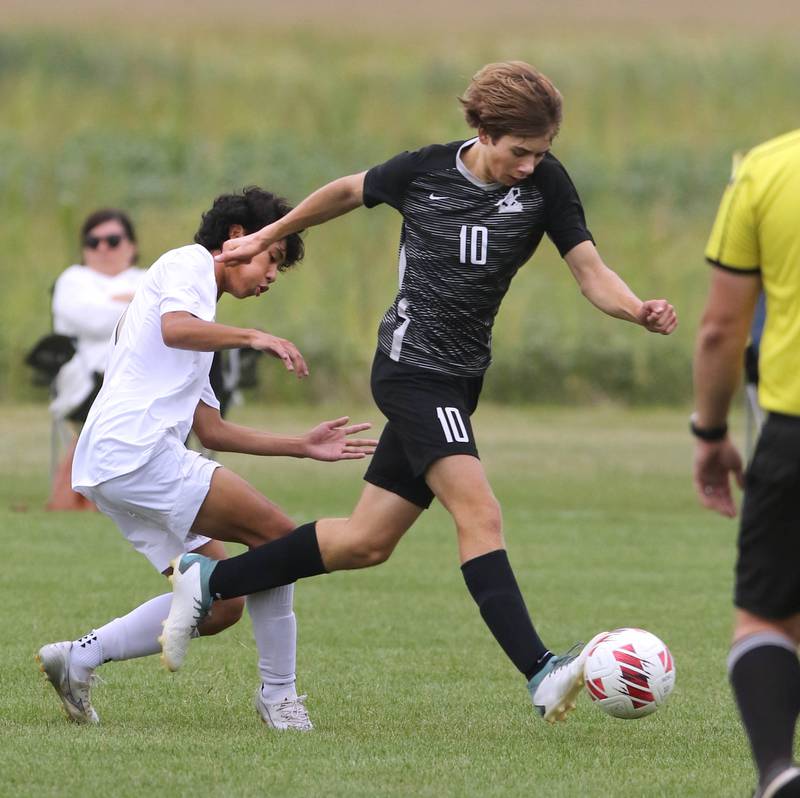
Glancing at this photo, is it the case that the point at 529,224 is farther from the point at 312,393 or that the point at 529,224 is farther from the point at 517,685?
the point at 312,393

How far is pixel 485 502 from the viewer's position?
18.2 ft

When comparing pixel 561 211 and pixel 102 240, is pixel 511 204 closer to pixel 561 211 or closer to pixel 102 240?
pixel 561 211

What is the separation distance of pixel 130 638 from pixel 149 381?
2.79 feet

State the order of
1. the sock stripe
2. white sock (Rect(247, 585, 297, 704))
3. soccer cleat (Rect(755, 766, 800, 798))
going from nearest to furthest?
soccer cleat (Rect(755, 766, 800, 798)) < the sock stripe < white sock (Rect(247, 585, 297, 704))

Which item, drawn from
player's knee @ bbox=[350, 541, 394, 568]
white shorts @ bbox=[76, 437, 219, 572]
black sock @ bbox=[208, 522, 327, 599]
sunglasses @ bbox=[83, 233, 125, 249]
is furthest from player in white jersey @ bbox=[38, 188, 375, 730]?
sunglasses @ bbox=[83, 233, 125, 249]

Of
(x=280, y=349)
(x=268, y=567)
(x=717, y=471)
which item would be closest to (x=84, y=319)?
(x=268, y=567)

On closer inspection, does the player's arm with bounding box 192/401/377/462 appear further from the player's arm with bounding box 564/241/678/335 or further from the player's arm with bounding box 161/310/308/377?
the player's arm with bounding box 564/241/678/335

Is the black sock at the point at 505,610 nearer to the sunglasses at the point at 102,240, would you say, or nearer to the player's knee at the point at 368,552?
the player's knee at the point at 368,552

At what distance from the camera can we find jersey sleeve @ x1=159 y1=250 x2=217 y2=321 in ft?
18.2

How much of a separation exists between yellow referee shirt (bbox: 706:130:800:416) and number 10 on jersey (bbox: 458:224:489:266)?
5.79 ft

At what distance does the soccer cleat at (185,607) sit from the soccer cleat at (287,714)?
349mm

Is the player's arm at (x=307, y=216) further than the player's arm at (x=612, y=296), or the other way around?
the player's arm at (x=307, y=216)

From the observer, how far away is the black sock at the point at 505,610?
213 inches

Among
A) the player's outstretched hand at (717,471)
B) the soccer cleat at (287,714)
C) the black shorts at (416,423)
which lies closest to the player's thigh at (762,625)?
the player's outstretched hand at (717,471)
